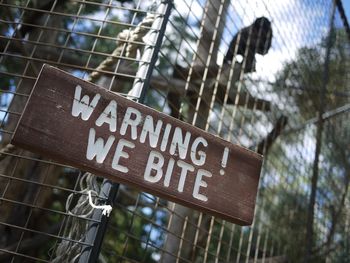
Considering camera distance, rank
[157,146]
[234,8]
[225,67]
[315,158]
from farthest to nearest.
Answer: [315,158], [225,67], [234,8], [157,146]

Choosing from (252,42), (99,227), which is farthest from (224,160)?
(252,42)

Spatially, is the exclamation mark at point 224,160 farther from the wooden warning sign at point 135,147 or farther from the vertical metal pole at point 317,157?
the vertical metal pole at point 317,157

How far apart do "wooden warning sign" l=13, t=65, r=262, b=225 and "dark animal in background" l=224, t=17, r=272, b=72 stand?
126cm

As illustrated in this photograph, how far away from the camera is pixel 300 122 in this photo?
318 cm

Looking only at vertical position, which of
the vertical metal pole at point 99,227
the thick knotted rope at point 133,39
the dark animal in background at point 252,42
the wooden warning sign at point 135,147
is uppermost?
the dark animal in background at point 252,42

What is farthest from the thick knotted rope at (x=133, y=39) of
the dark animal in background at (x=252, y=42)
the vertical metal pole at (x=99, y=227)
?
the dark animal in background at (x=252, y=42)

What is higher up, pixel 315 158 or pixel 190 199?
pixel 315 158

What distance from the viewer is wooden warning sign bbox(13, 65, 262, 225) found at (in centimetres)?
93

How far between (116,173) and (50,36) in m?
2.48

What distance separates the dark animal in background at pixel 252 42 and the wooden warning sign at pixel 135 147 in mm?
1264

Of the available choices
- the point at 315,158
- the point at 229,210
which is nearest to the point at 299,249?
Answer: the point at 315,158

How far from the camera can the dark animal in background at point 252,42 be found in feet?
7.50

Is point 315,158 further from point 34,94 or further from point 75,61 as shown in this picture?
point 34,94

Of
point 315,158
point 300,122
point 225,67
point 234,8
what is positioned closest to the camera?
point 234,8
